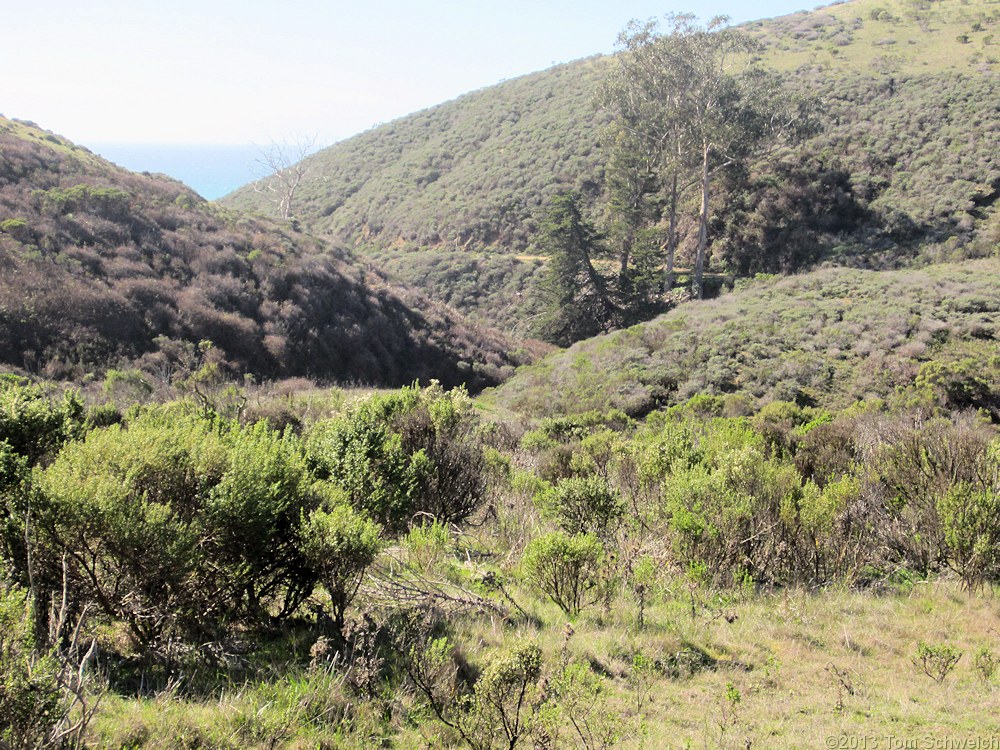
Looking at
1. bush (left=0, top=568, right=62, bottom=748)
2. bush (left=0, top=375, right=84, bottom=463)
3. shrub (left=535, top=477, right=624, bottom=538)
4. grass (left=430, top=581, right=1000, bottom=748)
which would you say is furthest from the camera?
shrub (left=535, top=477, right=624, bottom=538)

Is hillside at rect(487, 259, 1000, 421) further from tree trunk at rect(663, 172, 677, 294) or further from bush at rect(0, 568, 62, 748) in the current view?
bush at rect(0, 568, 62, 748)

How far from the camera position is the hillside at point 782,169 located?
2892 cm

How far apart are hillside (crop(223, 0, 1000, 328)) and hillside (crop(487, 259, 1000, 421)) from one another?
701 cm

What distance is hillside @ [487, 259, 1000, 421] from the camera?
15.5 meters

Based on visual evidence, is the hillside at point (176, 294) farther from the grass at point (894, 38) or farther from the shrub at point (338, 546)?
the grass at point (894, 38)

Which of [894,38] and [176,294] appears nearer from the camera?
[176,294]

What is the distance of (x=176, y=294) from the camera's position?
19547mm

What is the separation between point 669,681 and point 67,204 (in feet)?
80.9

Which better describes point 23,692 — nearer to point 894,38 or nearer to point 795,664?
point 795,664

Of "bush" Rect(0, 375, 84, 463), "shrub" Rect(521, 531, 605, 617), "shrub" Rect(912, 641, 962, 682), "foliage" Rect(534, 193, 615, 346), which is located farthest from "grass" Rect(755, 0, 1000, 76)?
"bush" Rect(0, 375, 84, 463)

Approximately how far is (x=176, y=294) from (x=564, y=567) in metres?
18.8

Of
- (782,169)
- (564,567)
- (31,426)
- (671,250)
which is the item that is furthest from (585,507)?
(782,169)

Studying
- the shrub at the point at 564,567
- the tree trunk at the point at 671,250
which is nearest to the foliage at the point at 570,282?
the tree trunk at the point at 671,250

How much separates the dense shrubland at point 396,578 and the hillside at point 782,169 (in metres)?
24.8
